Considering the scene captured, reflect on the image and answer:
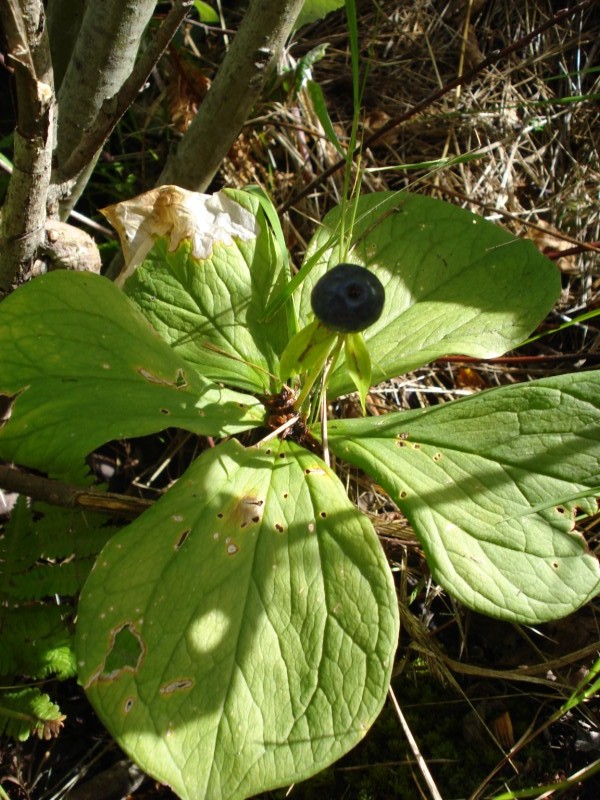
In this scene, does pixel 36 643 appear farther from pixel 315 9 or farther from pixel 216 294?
pixel 315 9

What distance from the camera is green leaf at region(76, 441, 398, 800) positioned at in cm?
128

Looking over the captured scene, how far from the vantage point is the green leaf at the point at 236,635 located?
4.21 ft

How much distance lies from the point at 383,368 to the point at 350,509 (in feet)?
1.34

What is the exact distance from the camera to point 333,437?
172 cm

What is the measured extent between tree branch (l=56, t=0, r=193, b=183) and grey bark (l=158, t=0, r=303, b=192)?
34 cm

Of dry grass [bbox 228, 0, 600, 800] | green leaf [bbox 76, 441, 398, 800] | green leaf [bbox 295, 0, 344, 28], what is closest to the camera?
green leaf [bbox 76, 441, 398, 800]

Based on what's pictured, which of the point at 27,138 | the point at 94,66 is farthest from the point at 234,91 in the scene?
the point at 27,138

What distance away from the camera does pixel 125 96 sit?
4.82 feet

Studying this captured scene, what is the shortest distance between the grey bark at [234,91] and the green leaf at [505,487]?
3.21ft

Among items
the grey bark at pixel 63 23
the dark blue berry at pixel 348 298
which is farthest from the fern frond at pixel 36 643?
the grey bark at pixel 63 23

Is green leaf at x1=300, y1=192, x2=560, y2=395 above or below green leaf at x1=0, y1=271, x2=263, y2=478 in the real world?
above

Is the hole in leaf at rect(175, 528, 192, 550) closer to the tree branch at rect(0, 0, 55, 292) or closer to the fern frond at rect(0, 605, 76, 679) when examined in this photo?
the fern frond at rect(0, 605, 76, 679)

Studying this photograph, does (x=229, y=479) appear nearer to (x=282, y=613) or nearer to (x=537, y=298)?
(x=282, y=613)

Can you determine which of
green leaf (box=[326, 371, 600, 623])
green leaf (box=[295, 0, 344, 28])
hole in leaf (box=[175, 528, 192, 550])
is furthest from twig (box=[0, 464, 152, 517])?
green leaf (box=[295, 0, 344, 28])
